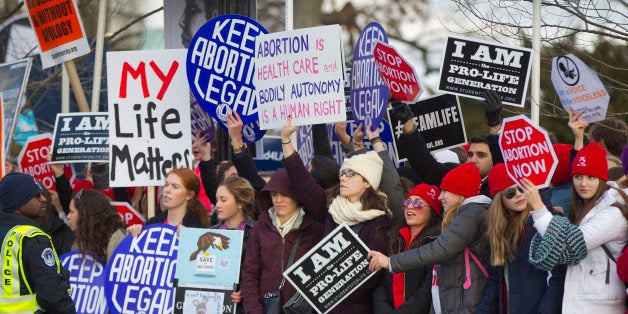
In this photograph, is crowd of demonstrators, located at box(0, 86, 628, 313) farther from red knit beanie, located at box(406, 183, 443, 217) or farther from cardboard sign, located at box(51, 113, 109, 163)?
cardboard sign, located at box(51, 113, 109, 163)

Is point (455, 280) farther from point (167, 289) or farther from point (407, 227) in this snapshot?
point (167, 289)

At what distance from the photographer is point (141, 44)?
21.1 metres

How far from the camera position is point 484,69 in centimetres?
867

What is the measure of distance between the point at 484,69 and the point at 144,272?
303 centimetres

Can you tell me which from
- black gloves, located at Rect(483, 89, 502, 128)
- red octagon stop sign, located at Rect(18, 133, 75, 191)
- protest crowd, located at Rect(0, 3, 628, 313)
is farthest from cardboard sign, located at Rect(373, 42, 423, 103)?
red octagon stop sign, located at Rect(18, 133, 75, 191)

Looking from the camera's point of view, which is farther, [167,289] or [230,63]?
[230,63]

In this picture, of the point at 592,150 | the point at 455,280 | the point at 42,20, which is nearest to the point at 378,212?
the point at 455,280

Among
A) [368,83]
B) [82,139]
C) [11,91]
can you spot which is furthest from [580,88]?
[11,91]

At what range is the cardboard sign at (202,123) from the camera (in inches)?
412

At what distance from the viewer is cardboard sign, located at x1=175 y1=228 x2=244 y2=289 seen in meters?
8.49

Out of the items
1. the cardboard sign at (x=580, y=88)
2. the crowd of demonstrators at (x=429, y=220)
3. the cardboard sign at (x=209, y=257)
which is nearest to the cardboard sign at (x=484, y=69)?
the cardboard sign at (x=580, y=88)

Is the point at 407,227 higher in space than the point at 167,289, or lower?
higher

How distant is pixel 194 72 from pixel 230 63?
30 cm

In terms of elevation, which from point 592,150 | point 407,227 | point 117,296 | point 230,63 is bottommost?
point 117,296
